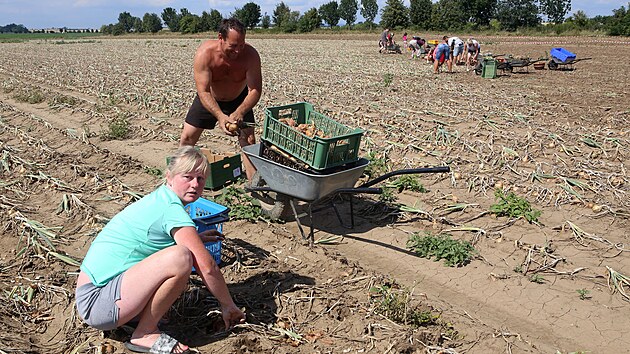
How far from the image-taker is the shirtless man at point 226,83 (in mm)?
5633

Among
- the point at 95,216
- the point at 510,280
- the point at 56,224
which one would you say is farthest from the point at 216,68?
the point at 510,280

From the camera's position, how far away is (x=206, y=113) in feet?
20.1

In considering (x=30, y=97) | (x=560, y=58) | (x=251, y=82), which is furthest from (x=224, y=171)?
(x=560, y=58)

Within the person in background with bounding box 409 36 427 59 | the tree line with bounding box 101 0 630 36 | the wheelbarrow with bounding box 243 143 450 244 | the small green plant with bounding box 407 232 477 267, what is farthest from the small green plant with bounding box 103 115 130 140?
the tree line with bounding box 101 0 630 36

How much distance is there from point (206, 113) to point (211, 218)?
211cm

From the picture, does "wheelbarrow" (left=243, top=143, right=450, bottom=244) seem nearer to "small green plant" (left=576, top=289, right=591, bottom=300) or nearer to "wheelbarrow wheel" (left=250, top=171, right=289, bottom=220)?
"wheelbarrow wheel" (left=250, top=171, right=289, bottom=220)

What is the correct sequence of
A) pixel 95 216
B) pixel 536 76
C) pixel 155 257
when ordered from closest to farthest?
1. pixel 155 257
2. pixel 95 216
3. pixel 536 76

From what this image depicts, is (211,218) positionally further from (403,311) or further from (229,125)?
(403,311)

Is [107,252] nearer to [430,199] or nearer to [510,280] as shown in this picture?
[510,280]

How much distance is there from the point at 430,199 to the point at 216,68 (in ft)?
9.78

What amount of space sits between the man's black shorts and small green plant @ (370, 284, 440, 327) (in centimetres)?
302

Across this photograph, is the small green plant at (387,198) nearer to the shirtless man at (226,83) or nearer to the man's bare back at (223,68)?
the shirtless man at (226,83)

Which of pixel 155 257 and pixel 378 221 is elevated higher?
pixel 155 257

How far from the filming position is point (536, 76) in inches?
716
